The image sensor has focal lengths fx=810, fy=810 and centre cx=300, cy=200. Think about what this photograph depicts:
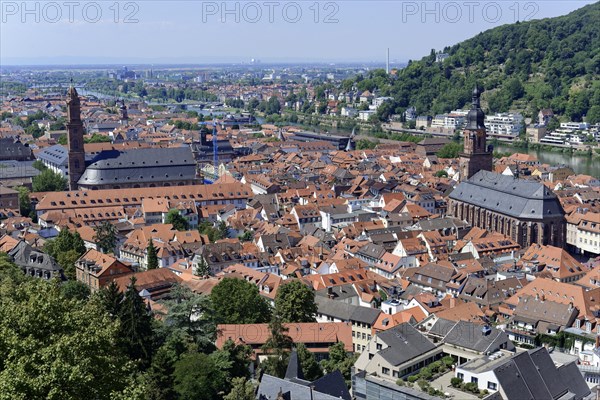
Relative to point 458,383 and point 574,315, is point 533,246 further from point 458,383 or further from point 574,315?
point 458,383

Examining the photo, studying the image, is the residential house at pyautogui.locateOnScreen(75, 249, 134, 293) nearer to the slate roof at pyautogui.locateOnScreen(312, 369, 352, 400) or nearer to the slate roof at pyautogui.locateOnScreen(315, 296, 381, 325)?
the slate roof at pyautogui.locateOnScreen(315, 296, 381, 325)

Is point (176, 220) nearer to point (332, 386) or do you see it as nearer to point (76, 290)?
point (76, 290)

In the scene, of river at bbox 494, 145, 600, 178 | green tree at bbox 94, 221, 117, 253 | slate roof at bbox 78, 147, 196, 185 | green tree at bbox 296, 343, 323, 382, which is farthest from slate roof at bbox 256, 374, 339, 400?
river at bbox 494, 145, 600, 178

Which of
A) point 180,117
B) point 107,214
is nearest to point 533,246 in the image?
point 107,214

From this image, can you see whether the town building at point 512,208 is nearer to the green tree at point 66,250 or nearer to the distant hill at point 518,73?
the green tree at point 66,250

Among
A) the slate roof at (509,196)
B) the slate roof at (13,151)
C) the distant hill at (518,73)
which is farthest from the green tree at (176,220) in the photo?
the distant hill at (518,73)

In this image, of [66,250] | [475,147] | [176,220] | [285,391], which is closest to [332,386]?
[285,391]
